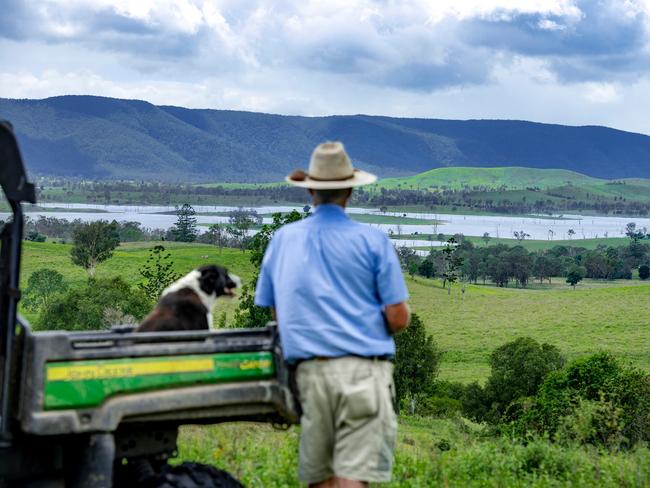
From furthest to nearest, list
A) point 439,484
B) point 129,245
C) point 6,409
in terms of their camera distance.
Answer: point 129,245 < point 439,484 < point 6,409

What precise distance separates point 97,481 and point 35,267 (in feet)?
433

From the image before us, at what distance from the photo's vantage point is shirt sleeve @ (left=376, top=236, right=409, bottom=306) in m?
6.18

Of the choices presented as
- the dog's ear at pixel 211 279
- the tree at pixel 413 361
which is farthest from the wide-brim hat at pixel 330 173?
the tree at pixel 413 361

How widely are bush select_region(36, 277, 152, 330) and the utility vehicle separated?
202 ft

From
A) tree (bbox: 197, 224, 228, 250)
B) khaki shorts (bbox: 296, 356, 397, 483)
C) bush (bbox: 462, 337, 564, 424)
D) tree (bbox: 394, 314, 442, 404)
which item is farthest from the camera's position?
tree (bbox: 197, 224, 228, 250)

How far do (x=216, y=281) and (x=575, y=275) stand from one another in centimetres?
18417

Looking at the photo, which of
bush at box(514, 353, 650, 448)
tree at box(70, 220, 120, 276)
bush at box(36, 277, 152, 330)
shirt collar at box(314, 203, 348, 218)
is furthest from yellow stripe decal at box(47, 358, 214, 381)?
tree at box(70, 220, 120, 276)

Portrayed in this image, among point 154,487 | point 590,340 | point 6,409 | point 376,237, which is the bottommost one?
point 590,340

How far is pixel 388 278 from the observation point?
6.18m

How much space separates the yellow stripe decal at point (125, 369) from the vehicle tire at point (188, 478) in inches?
30.4

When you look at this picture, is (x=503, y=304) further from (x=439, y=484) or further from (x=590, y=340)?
(x=439, y=484)

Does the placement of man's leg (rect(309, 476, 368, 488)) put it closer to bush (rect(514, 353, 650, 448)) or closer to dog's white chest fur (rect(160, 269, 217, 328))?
dog's white chest fur (rect(160, 269, 217, 328))

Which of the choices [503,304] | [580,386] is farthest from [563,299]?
[580,386]

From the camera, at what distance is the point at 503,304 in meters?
146
